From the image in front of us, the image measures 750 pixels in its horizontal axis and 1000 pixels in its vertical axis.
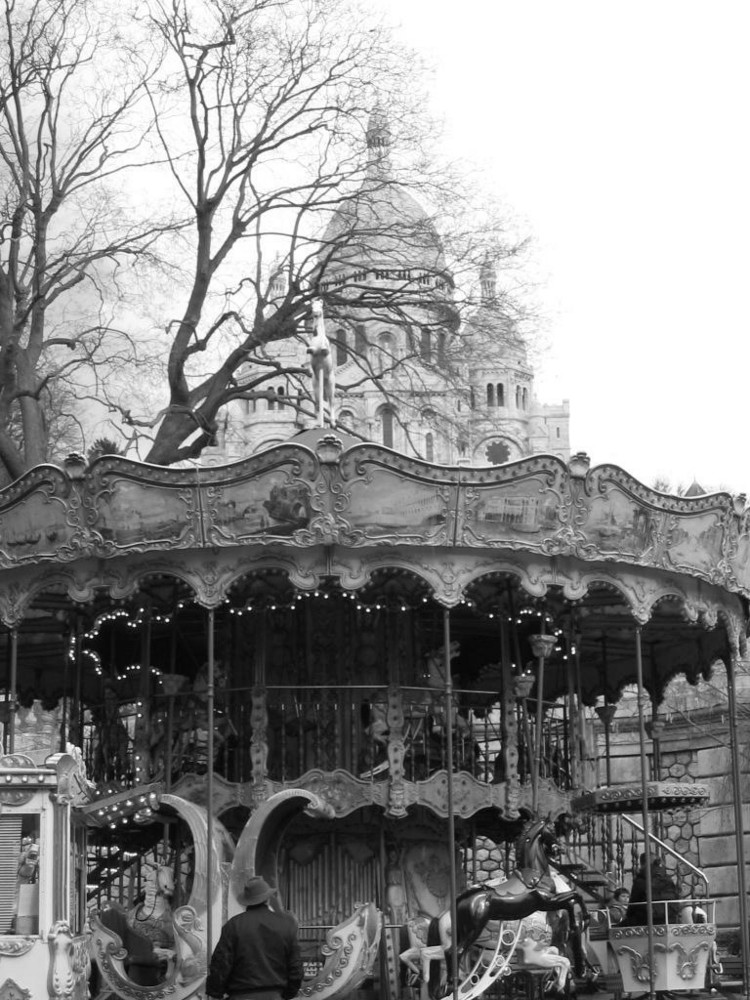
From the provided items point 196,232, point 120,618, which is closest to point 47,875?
point 120,618

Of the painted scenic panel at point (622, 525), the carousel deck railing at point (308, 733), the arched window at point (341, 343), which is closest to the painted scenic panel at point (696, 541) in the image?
the painted scenic panel at point (622, 525)

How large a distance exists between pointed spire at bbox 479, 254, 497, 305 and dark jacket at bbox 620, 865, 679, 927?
37.0ft

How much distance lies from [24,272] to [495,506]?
1238 centimetres

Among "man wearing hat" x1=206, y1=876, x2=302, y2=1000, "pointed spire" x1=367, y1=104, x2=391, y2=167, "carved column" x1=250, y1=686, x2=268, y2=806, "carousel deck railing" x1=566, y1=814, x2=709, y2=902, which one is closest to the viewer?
"man wearing hat" x1=206, y1=876, x2=302, y2=1000

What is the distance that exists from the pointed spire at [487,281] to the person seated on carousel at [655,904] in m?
11.3

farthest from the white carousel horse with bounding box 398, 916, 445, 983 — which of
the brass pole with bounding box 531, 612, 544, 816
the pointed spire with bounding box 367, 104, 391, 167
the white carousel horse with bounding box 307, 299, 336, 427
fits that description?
the pointed spire with bounding box 367, 104, 391, 167

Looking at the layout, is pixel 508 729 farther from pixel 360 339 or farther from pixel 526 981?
pixel 360 339

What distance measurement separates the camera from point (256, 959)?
14648 mm

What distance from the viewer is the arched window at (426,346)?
1202 inches

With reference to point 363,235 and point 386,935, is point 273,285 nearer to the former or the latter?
point 363,235

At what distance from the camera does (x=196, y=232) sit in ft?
105

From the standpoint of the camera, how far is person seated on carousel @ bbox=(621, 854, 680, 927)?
22141 mm

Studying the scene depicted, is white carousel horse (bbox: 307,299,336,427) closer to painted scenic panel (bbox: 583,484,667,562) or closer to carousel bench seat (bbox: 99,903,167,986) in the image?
painted scenic panel (bbox: 583,484,667,562)

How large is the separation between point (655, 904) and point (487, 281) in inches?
495
